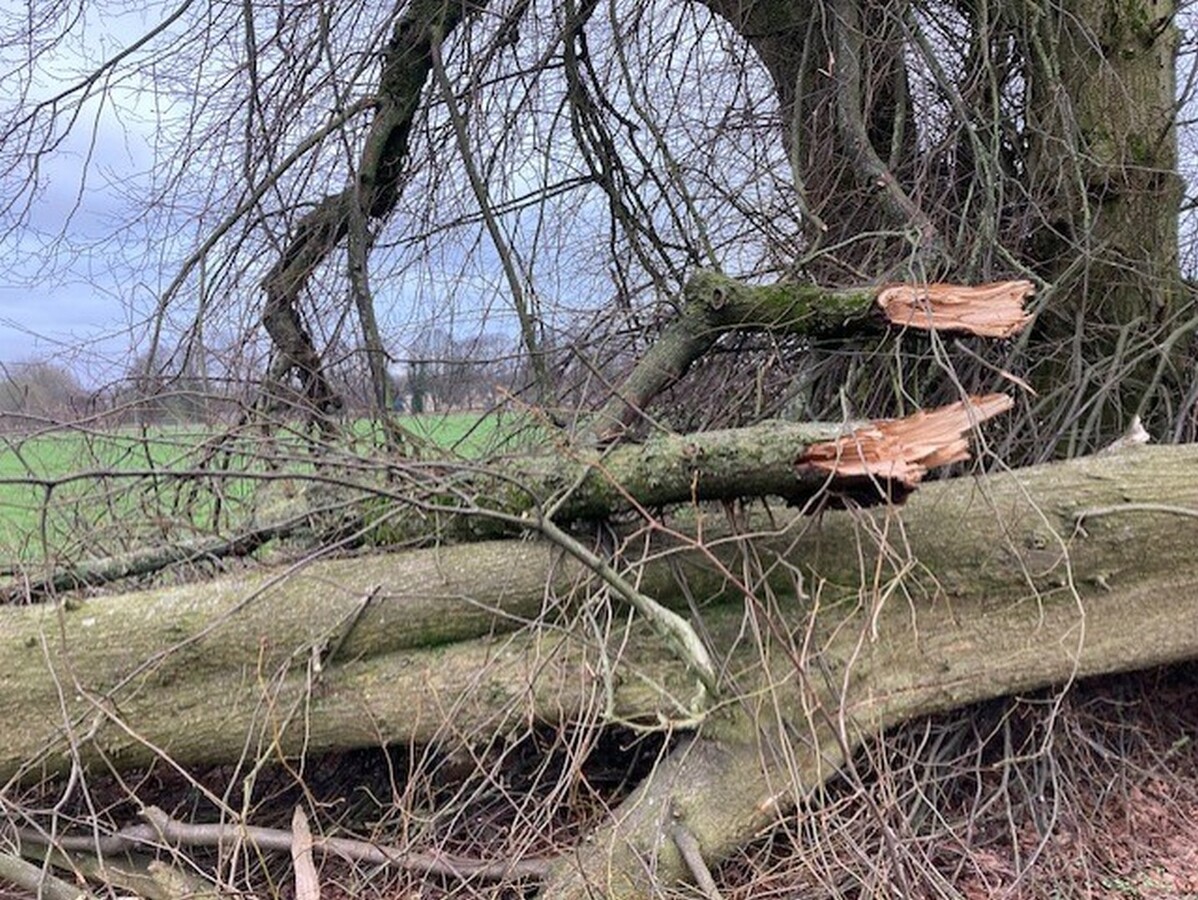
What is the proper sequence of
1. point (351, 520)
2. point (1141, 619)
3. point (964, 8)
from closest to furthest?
1. point (351, 520)
2. point (1141, 619)
3. point (964, 8)

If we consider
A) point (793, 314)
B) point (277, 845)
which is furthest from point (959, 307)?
A: point (277, 845)

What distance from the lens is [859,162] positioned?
4207 mm

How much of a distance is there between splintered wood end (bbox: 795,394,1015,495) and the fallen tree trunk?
187 millimetres

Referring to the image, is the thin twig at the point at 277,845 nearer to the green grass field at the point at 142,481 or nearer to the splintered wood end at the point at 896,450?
the green grass field at the point at 142,481

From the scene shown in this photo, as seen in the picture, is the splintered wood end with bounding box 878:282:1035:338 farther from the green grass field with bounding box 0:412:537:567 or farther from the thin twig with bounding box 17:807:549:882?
the thin twig with bounding box 17:807:549:882

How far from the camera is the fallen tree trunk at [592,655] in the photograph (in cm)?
273

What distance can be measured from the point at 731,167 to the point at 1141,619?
8.63ft

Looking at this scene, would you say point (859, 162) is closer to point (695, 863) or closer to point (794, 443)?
point (794, 443)

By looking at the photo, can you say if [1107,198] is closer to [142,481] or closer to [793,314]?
A: [793,314]

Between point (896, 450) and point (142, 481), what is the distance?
2.62 m

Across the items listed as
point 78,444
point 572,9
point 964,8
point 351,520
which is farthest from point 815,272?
point 78,444

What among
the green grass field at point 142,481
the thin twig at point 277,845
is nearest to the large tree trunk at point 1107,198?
the green grass field at point 142,481

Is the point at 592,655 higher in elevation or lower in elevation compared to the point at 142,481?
lower

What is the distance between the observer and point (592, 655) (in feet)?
9.22
